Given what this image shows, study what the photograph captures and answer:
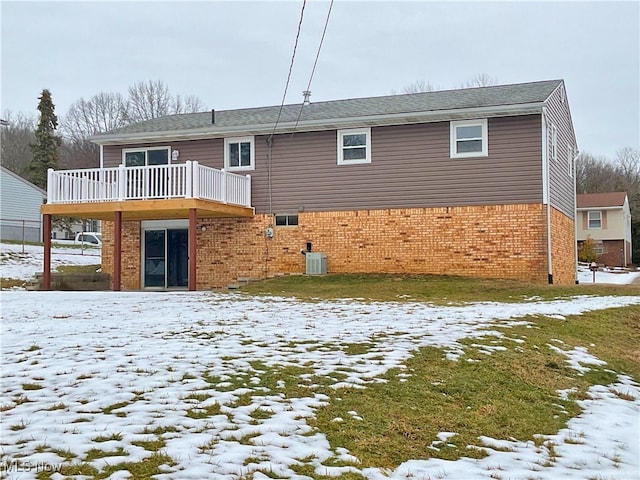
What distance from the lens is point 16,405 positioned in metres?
4.95

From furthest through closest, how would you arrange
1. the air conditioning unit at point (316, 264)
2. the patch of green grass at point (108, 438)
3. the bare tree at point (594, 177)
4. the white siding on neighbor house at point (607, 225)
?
the bare tree at point (594, 177)
the white siding on neighbor house at point (607, 225)
the air conditioning unit at point (316, 264)
the patch of green grass at point (108, 438)

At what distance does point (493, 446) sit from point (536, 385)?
2.03 meters

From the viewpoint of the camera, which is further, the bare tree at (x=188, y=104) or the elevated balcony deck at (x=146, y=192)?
the bare tree at (x=188, y=104)

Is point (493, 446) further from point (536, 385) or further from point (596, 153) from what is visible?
point (596, 153)

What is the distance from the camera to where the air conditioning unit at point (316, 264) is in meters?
18.3

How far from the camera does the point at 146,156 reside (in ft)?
67.7

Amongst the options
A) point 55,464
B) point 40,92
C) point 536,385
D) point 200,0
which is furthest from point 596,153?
point 55,464

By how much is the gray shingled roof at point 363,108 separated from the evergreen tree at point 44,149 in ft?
84.6

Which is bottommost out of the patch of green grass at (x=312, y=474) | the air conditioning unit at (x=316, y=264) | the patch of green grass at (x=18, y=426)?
the patch of green grass at (x=312, y=474)

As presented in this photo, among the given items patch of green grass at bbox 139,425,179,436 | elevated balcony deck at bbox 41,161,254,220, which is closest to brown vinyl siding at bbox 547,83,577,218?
elevated balcony deck at bbox 41,161,254,220

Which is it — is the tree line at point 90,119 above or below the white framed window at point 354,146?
above

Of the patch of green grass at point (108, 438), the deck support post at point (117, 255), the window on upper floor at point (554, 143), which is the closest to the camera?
the patch of green grass at point (108, 438)

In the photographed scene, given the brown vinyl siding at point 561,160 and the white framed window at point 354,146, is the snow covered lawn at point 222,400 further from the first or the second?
the brown vinyl siding at point 561,160

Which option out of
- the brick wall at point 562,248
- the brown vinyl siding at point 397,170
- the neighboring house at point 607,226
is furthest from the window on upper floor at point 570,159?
the neighboring house at point 607,226
